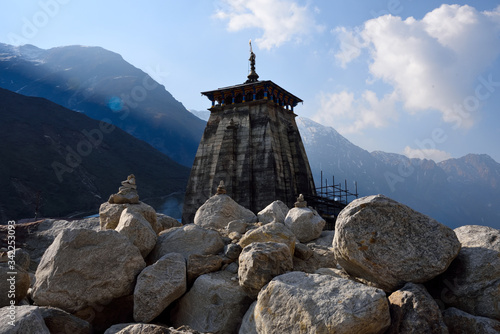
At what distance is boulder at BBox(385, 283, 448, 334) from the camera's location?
3.97 metres

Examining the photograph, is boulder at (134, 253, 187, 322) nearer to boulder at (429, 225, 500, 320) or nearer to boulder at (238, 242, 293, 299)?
boulder at (238, 242, 293, 299)

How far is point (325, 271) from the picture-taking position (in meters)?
5.73

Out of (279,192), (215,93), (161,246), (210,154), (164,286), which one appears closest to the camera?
(164,286)

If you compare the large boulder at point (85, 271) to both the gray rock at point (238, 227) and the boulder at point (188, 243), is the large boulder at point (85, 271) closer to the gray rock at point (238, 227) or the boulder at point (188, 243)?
the boulder at point (188, 243)

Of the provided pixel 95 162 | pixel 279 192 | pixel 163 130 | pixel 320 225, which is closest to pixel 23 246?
pixel 320 225

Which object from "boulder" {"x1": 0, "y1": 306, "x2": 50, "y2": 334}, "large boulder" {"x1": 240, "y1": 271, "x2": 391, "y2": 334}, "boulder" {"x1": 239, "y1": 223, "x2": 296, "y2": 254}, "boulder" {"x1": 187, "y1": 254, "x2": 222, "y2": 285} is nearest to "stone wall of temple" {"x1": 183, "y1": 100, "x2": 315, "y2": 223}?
"boulder" {"x1": 239, "y1": 223, "x2": 296, "y2": 254}

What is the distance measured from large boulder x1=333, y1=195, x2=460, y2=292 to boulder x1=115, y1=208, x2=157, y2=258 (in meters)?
3.61

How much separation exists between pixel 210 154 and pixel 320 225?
14.1 metres

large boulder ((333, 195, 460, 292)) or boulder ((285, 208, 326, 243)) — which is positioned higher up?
large boulder ((333, 195, 460, 292))

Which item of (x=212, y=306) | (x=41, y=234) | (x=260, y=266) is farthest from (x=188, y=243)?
(x=41, y=234)

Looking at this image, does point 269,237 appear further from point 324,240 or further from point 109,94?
point 109,94

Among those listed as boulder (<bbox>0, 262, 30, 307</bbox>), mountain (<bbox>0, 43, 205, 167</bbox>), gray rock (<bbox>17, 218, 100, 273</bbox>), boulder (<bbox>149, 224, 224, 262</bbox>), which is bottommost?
gray rock (<bbox>17, 218, 100, 273</bbox>)

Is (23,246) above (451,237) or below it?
below

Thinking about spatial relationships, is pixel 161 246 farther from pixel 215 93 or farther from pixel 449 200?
pixel 449 200
